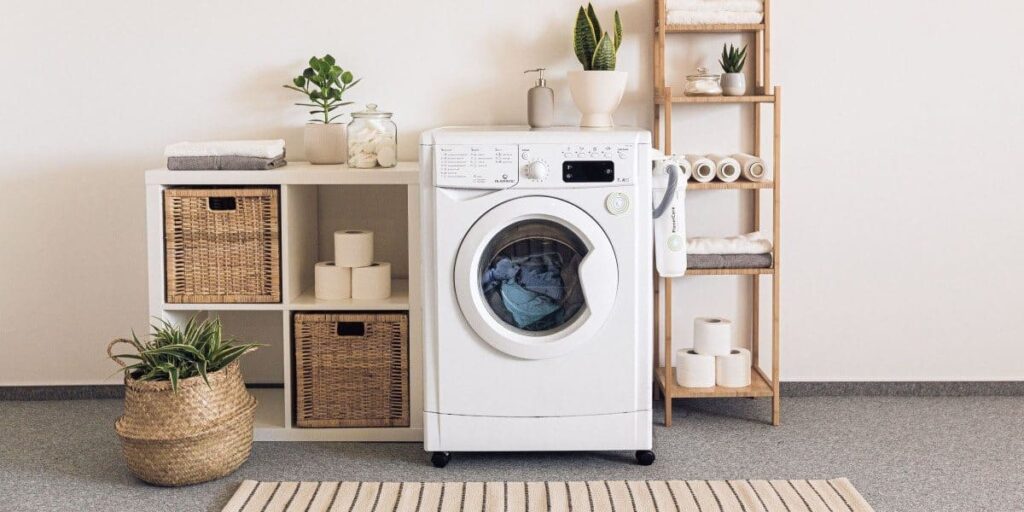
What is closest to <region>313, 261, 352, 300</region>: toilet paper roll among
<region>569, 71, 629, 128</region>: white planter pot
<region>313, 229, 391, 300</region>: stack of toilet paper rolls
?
<region>313, 229, 391, 300</region>: stack of toilet paper rolls

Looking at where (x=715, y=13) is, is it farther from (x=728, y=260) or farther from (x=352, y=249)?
(x=352, y=249)

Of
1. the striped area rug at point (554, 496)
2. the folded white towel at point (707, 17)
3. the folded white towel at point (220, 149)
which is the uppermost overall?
the folded white towel at point (707, 17)

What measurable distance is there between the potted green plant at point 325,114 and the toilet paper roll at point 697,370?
3.81ft

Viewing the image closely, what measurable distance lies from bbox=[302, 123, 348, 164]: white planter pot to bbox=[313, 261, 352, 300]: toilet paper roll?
0.34m

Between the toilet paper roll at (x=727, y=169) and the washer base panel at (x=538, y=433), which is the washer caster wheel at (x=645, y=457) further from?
the toilet paper roll at (x=727, y=169)

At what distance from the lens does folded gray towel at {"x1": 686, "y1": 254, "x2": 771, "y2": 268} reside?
3203 millimetres

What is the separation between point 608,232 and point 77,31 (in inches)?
70.5

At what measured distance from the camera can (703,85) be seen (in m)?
3.22

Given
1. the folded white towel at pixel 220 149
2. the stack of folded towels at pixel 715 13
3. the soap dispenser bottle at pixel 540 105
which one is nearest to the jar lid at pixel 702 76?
the stack of folded towels at pixel 715 13

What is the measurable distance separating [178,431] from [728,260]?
61.1 inches

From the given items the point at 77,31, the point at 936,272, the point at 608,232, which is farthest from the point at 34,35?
the point at 936,272

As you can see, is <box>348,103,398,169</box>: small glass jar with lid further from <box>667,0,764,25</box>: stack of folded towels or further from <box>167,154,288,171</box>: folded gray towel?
<box>667,0,764,25</box>: stack of folded towels

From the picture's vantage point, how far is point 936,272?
11.6 ft

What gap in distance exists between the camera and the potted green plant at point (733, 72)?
323 cm
